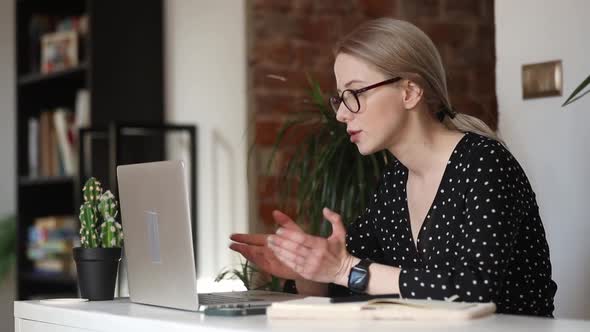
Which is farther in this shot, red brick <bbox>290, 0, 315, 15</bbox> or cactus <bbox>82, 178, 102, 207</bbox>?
red brick <bbox>290, 0, 315, 15</bbox>

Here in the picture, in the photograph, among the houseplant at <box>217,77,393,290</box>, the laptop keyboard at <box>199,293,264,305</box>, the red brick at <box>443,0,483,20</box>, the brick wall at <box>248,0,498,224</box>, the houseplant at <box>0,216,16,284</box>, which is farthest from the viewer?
the houseplant at <box>0,216,16,284</box>

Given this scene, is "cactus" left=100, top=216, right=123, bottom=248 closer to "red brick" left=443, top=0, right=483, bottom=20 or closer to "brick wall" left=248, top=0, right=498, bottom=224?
"brick wall" left=248, top=0, right=498, bottom=224

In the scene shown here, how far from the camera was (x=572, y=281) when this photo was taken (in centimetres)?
254

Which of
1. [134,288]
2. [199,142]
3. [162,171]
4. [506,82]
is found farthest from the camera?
[199,142]

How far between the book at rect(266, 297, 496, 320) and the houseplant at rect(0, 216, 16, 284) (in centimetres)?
340

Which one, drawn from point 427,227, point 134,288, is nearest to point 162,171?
point 134,288

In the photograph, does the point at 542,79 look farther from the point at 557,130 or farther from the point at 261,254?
the point at 261,254

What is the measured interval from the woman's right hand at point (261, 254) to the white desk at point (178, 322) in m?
0.28

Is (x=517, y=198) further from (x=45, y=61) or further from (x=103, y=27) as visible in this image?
(x=45, y=61)

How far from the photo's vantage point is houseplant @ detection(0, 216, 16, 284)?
461cm

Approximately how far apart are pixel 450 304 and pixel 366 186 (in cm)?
134

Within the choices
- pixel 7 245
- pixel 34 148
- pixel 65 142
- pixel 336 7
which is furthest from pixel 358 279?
pixel 7 245

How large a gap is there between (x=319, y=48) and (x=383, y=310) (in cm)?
232

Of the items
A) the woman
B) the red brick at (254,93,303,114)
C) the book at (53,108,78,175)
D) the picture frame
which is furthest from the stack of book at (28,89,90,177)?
the woman
